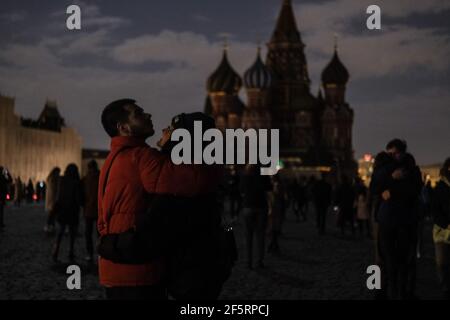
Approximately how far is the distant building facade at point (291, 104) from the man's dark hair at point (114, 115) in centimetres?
8539

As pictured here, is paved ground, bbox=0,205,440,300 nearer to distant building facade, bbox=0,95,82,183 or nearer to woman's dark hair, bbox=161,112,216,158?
woman's dark hair, bbox=161,112,216,158

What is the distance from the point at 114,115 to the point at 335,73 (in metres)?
95.7

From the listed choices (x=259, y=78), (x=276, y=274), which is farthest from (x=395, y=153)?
(x=259, y=78)

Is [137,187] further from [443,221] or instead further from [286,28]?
[286,28]

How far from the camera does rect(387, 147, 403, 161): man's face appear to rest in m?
6.94

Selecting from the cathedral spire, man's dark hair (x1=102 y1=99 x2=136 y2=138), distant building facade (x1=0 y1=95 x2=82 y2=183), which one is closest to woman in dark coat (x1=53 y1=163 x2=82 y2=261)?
man's dark hair (x1=102 y1=99 x2=136 y2=138)

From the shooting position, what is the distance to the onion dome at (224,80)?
9812cm

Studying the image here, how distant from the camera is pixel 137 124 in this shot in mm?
3836

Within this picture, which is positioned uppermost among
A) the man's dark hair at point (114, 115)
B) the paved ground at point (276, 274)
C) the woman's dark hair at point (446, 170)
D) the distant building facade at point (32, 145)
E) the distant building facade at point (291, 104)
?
the distant building facade at point (291, 104)

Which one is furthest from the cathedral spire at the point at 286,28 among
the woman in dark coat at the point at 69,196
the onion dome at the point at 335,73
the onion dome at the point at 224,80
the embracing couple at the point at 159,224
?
the embracing couple at the point at 159,224

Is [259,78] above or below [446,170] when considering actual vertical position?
above

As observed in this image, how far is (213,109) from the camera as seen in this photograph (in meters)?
99.5

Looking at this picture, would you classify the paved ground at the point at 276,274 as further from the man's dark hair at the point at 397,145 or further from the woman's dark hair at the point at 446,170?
the man's dark hair at the point at 397,145
